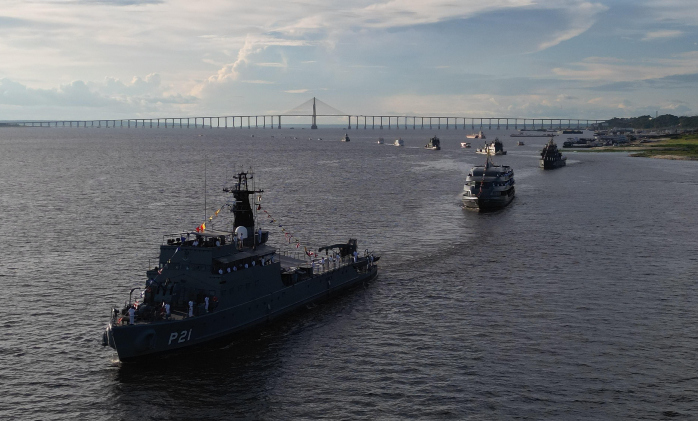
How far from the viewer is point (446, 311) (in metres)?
52.7

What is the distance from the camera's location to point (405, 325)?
162ft

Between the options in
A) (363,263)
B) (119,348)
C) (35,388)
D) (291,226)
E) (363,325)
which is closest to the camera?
(35,388)

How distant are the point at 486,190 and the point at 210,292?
73930 mm

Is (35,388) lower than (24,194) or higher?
lower

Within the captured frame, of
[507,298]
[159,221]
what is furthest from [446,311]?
[159,221]

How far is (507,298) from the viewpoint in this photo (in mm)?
56219

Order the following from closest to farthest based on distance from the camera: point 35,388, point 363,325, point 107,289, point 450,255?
1. point 35,388
2. point 363,325
3. point 107,289
4. point 450,255

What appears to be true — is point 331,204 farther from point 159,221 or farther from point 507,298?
point 507,298

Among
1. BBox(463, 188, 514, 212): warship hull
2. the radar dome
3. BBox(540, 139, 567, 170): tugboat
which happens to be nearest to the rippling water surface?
BBox(463, 188, 514, 212): warship hull

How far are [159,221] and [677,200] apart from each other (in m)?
93.8

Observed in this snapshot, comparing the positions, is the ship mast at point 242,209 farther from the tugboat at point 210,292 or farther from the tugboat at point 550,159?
the tugboat at point 550,159

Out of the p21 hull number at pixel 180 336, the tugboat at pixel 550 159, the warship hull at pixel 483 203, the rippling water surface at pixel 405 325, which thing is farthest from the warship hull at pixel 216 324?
the tugboat at pixel 550 159

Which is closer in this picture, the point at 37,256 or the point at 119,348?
the point at 119,348

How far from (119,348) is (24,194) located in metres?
90.1
